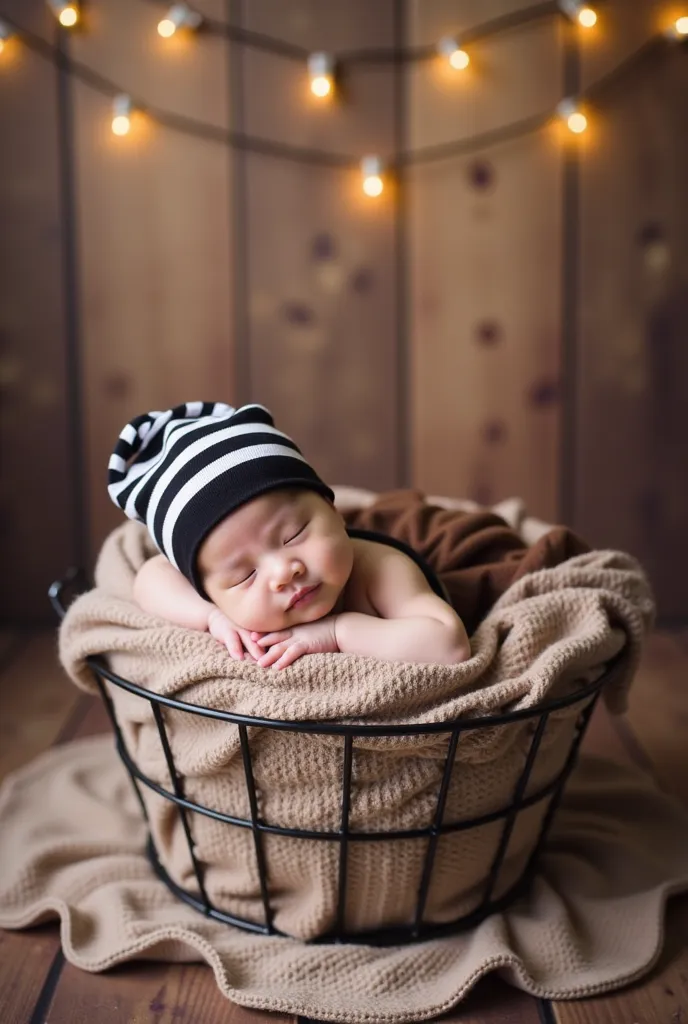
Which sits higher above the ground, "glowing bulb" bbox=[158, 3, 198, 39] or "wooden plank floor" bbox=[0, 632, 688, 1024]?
"glowing bulb" bbox=[158, 3, 198, 39]

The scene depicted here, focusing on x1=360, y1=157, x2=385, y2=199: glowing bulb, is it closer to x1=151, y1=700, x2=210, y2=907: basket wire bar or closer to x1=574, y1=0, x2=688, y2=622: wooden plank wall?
x1=574, y1=0, x2=688, y2=622: wooden plank wall

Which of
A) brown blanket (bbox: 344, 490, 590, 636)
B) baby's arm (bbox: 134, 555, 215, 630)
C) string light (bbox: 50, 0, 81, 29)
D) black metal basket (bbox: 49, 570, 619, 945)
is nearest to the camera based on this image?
black metal basket (bbox: 49, 570, 619, 945)

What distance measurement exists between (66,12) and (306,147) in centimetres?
35

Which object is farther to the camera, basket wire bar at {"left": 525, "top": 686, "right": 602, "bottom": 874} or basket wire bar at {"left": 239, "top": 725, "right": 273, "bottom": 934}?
basket wire bar at {"left": 525, "top": 686, "right": 602, "bottom": 874}

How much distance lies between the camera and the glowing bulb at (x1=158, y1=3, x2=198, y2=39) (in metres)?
1.37

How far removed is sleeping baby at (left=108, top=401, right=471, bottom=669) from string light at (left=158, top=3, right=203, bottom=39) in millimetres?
821

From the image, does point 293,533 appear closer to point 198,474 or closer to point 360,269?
point 198,474

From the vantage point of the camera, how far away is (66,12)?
52.3 inches

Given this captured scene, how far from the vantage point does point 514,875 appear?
0.84 m

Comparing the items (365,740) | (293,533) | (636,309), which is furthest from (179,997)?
(636,309)

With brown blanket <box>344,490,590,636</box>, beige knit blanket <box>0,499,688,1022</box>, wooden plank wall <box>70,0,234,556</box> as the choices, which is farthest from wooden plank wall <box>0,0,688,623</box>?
beige knit blanket <box>0,499,688,1022</box>

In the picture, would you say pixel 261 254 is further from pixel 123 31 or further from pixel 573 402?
pixel 573 402

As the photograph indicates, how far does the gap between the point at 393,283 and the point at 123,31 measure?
1.65 ft

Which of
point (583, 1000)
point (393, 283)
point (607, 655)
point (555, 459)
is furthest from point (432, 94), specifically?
point (583, 1000)
